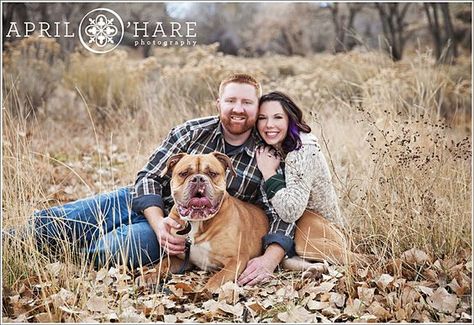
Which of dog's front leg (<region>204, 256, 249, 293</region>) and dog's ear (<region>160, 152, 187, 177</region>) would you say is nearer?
dog's front leg (<region>204, 256, 249, 293</region>)

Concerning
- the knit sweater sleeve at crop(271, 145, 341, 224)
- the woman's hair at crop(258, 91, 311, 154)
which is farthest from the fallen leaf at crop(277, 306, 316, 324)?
the woman's hair at crop(258, 91, 311, 154)

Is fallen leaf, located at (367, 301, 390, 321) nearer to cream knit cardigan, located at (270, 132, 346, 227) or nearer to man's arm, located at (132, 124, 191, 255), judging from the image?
cream knit cardigan, located at (270, 132, 346, 227)

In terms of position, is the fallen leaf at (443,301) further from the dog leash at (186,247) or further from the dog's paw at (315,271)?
the dog leash at (186,247)

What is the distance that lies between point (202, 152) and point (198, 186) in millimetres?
618

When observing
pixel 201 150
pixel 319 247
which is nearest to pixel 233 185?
pixel 201 150

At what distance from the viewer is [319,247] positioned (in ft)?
11.8

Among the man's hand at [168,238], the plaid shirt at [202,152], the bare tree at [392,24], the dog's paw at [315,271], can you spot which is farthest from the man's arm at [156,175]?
the bare tree at [392,24]

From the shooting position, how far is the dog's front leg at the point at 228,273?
3.23m

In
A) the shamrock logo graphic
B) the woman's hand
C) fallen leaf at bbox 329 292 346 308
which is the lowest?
fallen leaf at bbox 329 292 346 308

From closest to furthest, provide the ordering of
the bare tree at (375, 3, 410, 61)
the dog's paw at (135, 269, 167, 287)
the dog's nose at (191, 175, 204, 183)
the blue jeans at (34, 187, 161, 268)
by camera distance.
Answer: the dog's nose at (191, 175, 204, 183) → the dog's paw at (135, 269, 167, 287) → the blue jeans at (34, 187, 161, 268) → the bare tree at (375, 3, 410, 61)

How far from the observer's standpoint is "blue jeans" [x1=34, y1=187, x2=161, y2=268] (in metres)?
3.51

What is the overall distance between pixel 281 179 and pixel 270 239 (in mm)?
359

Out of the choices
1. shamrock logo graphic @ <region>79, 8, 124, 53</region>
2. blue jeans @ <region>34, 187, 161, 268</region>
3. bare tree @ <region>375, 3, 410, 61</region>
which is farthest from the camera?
bare tree @ <region>375, 3, 410, 61</region>

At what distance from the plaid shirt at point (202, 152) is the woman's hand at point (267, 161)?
9 centimetres
